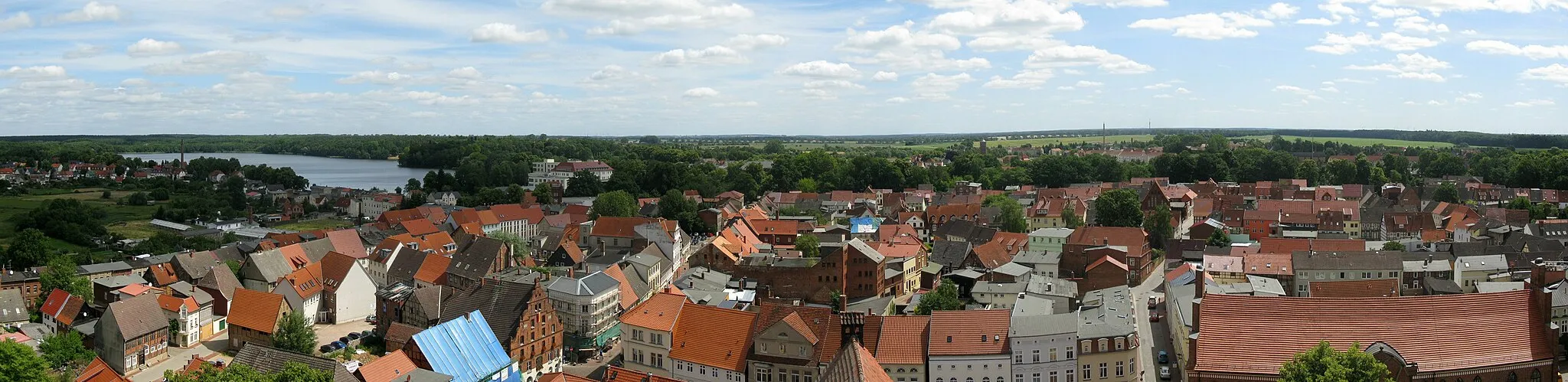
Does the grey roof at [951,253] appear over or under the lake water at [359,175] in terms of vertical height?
over

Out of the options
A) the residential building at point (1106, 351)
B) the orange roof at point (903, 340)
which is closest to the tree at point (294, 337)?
the orange roof at point (903, 340)

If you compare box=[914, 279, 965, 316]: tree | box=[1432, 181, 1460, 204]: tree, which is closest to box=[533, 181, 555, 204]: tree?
box=[914, 279, 965, 316]: tree

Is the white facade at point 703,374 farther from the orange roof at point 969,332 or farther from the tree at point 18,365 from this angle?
the tree at point 18,365

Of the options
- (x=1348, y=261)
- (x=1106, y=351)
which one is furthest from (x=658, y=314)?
(x=1348, y=261)

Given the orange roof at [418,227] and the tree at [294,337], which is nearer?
the tree at [294,337]

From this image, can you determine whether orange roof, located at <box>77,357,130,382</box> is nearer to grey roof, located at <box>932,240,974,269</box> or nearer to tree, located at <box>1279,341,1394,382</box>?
tree, located at <box>1279,341,1394,382</box>

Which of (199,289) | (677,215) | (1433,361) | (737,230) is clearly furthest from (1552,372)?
(677,215)
